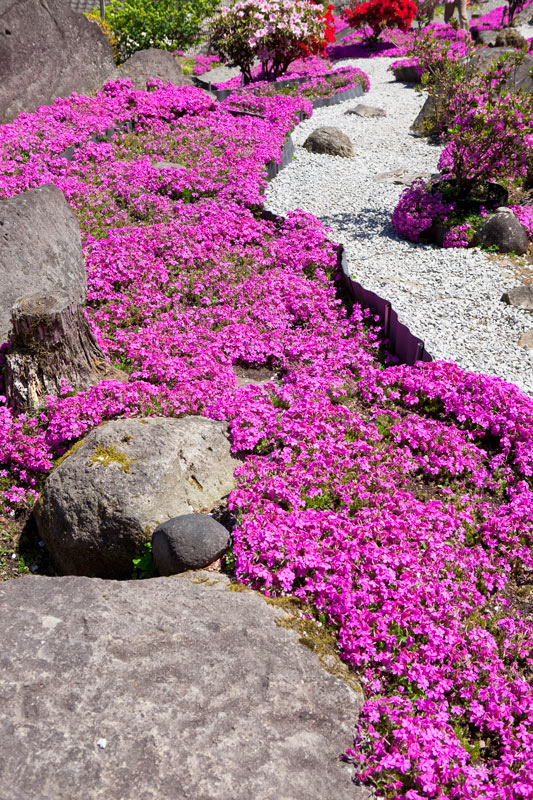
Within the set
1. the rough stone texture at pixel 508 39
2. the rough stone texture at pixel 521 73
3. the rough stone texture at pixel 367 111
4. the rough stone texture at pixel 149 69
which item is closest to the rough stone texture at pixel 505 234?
the rough stone texture at pixel 521 73

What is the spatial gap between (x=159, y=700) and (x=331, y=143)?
19.3 meters

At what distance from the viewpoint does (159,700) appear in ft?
14.3

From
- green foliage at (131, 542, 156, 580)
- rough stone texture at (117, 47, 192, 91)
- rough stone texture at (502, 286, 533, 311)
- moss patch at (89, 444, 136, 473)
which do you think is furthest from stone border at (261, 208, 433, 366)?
rough stone texture at (117, 47, 192, 91)

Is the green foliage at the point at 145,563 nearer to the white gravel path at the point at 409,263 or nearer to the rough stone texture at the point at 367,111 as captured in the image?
the white gravel path at the point at 409,263

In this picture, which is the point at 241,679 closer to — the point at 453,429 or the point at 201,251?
the point at 453,429

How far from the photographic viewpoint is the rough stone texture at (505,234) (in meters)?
12.8

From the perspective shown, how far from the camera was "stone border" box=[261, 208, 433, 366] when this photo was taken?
32.0 ft

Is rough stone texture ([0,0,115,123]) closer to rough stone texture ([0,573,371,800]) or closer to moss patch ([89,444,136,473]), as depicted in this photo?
moss patch ([89,444,136,473])

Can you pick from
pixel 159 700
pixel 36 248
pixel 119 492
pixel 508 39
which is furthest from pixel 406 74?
pixel 159 700

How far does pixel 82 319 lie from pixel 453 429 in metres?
5.50

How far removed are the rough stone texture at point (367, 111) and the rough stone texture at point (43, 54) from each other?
1047cm

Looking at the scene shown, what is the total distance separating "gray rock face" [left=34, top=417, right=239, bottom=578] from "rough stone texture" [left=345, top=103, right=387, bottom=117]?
22.0m

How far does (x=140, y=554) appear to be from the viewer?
648cm

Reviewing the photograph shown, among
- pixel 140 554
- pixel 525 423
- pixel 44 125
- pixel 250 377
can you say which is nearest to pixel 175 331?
pixel 250 377
